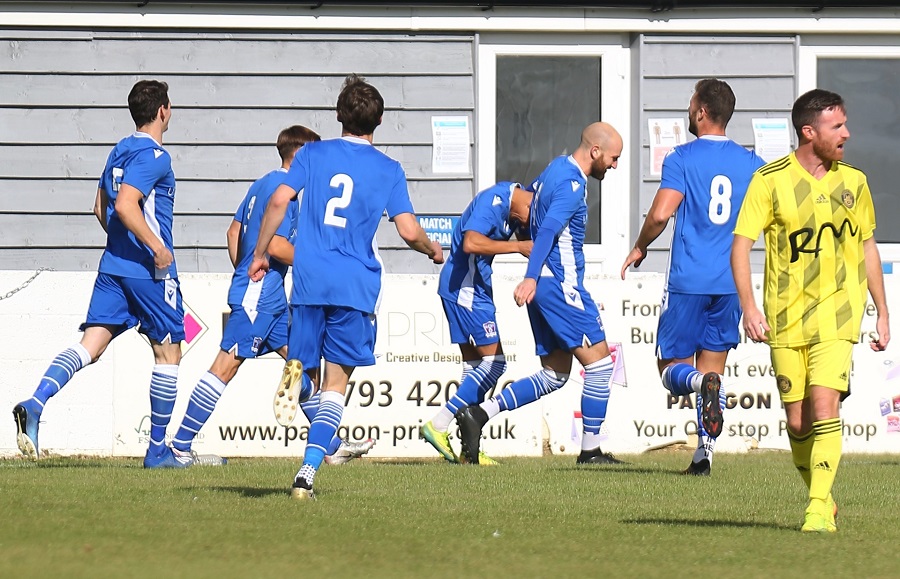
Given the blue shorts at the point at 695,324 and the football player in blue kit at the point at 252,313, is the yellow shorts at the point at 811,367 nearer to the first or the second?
the blue shorts at the point at 695,324

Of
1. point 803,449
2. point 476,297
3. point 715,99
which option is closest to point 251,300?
point 476,297

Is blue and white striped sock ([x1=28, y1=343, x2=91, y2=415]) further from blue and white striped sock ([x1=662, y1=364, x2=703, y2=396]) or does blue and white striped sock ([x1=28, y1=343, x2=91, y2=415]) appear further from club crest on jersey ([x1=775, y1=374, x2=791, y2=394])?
club crest on jersey ([x1=775, y1=374, x2=791, y2=394])

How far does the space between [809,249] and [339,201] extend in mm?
2245

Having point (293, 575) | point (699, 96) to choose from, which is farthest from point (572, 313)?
point (293, 575)

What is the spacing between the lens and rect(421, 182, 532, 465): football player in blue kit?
10.5 meters

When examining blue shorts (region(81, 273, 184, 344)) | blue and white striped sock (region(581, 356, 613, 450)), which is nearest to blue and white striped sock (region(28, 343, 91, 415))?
blue shorts (region(81, 273, 184, 344))

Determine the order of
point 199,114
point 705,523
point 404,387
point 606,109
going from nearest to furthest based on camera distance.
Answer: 1. point 705,523
2. point 404,387
3. point 199,114
4. point 606,109

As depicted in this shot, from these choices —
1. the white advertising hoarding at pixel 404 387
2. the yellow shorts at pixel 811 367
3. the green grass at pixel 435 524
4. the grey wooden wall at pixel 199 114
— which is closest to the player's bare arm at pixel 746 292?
the yellow shorts at pixel 811 367

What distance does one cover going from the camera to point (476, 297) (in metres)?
10.6

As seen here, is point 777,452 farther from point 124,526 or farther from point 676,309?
point 124,526

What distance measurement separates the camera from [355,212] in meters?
7.54

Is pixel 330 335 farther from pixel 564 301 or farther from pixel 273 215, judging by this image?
pixel 564 301

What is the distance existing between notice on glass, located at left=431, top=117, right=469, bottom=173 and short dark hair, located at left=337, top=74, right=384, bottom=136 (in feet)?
18.4

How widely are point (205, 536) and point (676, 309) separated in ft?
13.4
